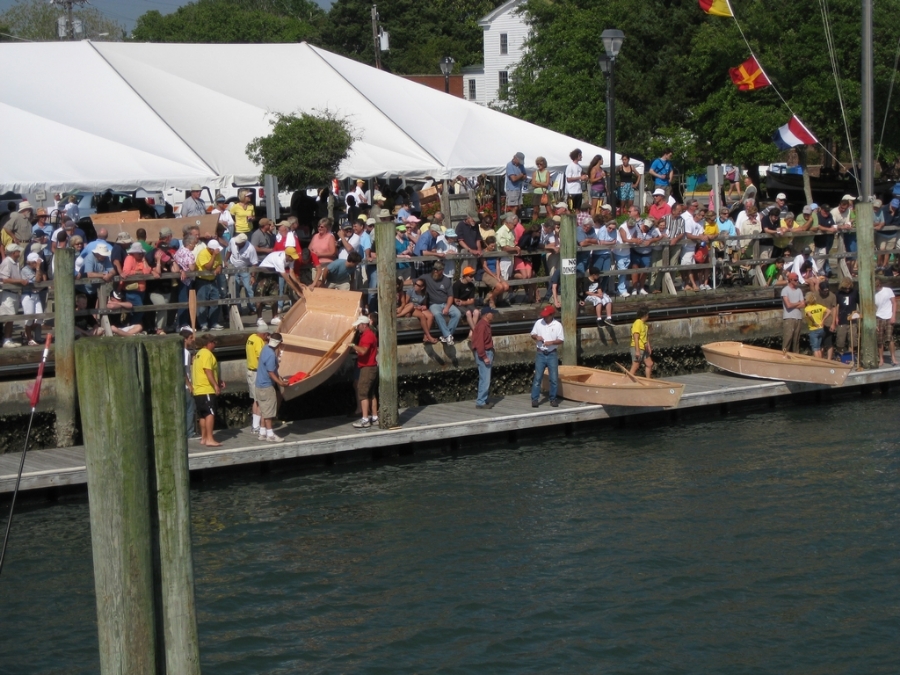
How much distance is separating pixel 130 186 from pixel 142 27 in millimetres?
89954

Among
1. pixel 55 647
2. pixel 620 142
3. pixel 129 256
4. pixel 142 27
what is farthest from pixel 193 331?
pixel 142 27

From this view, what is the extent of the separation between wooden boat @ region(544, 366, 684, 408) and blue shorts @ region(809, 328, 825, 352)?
3.31 metres

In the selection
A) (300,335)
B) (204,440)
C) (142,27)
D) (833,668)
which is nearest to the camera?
(833,668)

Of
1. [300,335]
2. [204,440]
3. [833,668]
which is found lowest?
[833,668]

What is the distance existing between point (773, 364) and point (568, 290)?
3526mm

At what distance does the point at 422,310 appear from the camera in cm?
1733

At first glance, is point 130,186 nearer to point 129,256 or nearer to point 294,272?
point 129,256

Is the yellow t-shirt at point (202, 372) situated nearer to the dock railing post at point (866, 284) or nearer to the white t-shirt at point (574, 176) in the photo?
the white t-shirt at point (574, 176)

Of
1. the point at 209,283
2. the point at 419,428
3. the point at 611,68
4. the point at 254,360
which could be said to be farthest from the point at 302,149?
the point at 611,68

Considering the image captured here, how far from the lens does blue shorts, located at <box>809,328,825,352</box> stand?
63.8 ft

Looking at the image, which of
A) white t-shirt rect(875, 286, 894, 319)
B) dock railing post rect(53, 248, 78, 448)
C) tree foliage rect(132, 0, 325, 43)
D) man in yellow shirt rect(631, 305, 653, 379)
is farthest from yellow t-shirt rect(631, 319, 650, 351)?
tree foliage rect(132, 0, 325, 43)

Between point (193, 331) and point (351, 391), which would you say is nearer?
point (193, 331)

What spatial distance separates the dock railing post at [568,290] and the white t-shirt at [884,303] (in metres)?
5.33

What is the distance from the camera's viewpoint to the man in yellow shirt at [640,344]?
18.0 metres
